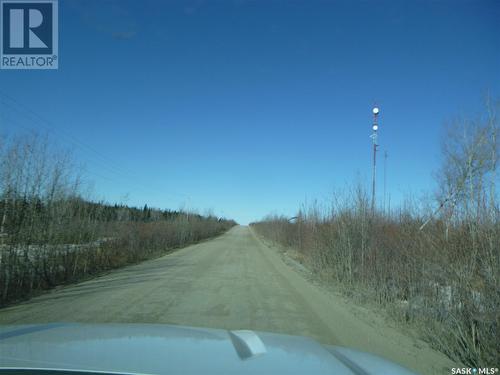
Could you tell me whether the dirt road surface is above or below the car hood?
below

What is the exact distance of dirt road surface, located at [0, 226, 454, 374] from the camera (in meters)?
6.71

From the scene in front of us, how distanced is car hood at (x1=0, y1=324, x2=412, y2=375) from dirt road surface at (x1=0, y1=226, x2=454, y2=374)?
273cm

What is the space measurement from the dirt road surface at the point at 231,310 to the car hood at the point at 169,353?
108 inches

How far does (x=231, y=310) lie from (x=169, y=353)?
18.7ft

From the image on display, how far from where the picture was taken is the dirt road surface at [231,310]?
22.0 feet

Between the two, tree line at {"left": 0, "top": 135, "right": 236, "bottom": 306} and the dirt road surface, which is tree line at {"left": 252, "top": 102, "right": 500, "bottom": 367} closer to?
the dirt road surface

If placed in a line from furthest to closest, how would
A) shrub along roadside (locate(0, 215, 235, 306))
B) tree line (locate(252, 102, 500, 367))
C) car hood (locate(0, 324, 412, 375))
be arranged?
shrub along roadside (locate(0, 215, 235, 306))
tree line (locate(252, 102, 500, 367))
car hood (locate(0, 324, 412, 375))

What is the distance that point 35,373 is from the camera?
2.64m

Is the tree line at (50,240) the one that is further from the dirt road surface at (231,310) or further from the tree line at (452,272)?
the tree line at (452,272)

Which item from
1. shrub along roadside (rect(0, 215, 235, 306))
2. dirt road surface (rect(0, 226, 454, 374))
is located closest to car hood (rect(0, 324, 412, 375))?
dirt road surface (rect(0, 226, 454, 374))

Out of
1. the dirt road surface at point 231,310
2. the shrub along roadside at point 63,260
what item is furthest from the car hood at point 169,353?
the shrub along roadside at point 63,260

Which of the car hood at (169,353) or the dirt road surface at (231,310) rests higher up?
the car hood at (169,353)

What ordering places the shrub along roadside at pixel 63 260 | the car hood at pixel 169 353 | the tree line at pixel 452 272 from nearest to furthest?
the car hood at pixel 169 353, the tree line at pixel 452 272, the shrub along roadside at pixel 63 260

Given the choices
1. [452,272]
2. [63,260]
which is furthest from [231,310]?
[63,260]
